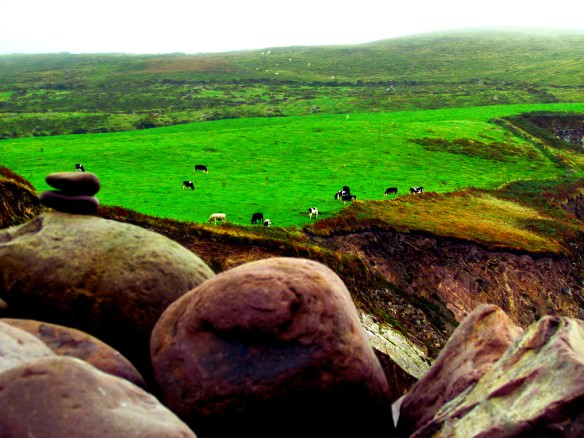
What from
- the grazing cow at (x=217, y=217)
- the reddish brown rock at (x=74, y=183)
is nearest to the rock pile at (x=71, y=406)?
the reddish brown rock at (x=74, y=183)

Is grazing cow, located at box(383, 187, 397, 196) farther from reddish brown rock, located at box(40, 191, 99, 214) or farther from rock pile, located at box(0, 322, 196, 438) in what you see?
rock pile, located at box(0, 322, 196, 438)

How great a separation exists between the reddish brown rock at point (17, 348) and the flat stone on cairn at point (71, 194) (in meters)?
6.48

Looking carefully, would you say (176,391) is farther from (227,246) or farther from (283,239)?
(283,239)

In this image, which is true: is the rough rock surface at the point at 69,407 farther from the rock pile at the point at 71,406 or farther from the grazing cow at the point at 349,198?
the grazing cow at the point at 349,198

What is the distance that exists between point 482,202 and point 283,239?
31.6 meters

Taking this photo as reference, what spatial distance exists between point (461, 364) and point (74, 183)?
40.8 feet

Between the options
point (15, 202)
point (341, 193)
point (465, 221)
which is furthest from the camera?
point (341, 193)

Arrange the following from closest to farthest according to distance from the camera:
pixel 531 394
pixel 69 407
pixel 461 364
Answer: pixel 69 407 < pixel 531 394 < pixel 461 364

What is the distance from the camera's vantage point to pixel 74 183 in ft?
59.7

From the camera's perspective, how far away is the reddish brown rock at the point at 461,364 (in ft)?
48.1

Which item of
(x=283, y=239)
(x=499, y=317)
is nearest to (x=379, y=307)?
(x=283, y=239)

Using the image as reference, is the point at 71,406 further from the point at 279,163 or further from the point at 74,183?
the point at 279,163

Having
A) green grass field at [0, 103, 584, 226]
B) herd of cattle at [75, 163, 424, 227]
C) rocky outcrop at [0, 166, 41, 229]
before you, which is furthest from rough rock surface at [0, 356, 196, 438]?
green grass field at [0, 103, 584, 226]

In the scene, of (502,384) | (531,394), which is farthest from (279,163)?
(531,394)
